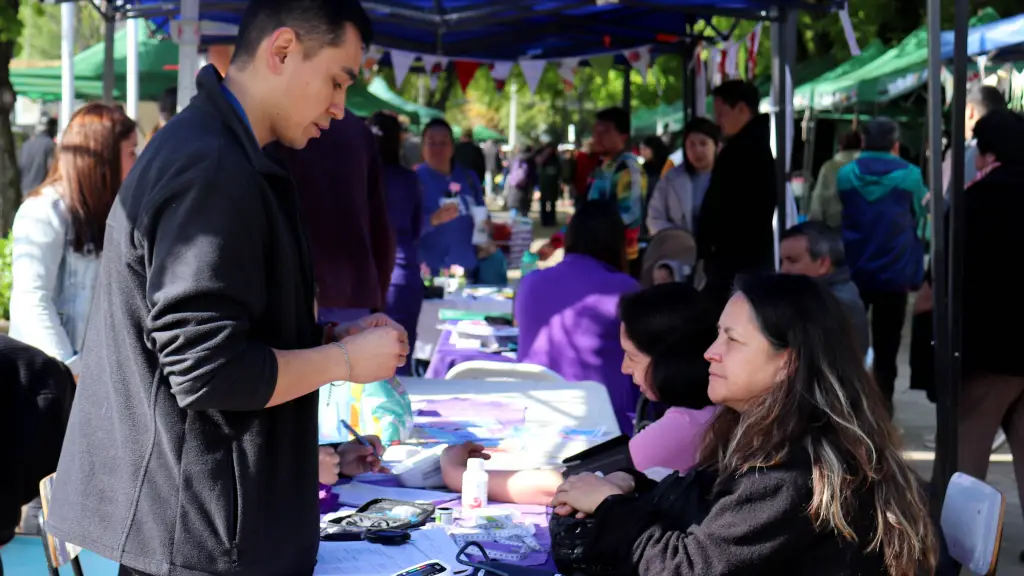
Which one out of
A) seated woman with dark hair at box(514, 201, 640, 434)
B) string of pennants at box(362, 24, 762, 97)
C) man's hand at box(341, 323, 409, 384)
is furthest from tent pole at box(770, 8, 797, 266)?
man's hand at box(341, 323, 409, 384)

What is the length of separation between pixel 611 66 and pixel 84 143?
28.2 feet

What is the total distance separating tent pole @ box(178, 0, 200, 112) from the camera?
14.0ft

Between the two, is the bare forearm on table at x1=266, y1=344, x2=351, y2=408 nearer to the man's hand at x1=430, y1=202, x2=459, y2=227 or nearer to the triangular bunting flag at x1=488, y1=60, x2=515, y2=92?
the man's hand at x1=430, y1=202, x2=459, y2=227

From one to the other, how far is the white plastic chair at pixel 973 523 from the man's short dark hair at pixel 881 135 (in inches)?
180

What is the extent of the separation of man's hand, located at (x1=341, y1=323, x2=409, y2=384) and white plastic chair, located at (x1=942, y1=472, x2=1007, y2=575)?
1516mm

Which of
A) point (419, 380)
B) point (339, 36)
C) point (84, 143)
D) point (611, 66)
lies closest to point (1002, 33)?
point (611, 66)

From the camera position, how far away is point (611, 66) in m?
12.0

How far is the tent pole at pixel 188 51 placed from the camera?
4270 mm

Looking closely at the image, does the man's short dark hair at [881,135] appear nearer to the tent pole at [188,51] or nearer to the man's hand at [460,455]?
the tent pole at [188,51]

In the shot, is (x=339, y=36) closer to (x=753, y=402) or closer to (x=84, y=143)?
(x=753, y=402)

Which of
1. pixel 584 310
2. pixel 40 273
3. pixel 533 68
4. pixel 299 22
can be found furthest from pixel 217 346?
pixel 533 68

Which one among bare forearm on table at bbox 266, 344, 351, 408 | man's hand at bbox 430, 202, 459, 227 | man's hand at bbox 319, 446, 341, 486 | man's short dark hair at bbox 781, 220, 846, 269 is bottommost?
man's hand at bbox 319, 446, 341, 486

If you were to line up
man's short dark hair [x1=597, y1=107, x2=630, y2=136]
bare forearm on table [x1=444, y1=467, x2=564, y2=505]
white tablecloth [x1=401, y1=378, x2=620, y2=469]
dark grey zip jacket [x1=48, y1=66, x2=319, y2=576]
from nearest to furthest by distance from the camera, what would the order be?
dark grey zip jacket [x1=48, y1=66, x2=319, y2=576], bare forearm on table [x1=444, y1=467, x2=564, y2=505], white tablecloth [x1=401, y1=378, x2=620, y2=469], man's short dark hair [x1=597, y1=107, x2=630, y2=136]

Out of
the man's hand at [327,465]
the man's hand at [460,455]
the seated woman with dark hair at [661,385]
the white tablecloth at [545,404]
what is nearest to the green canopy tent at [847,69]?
the white tablecloth at [545,404]
